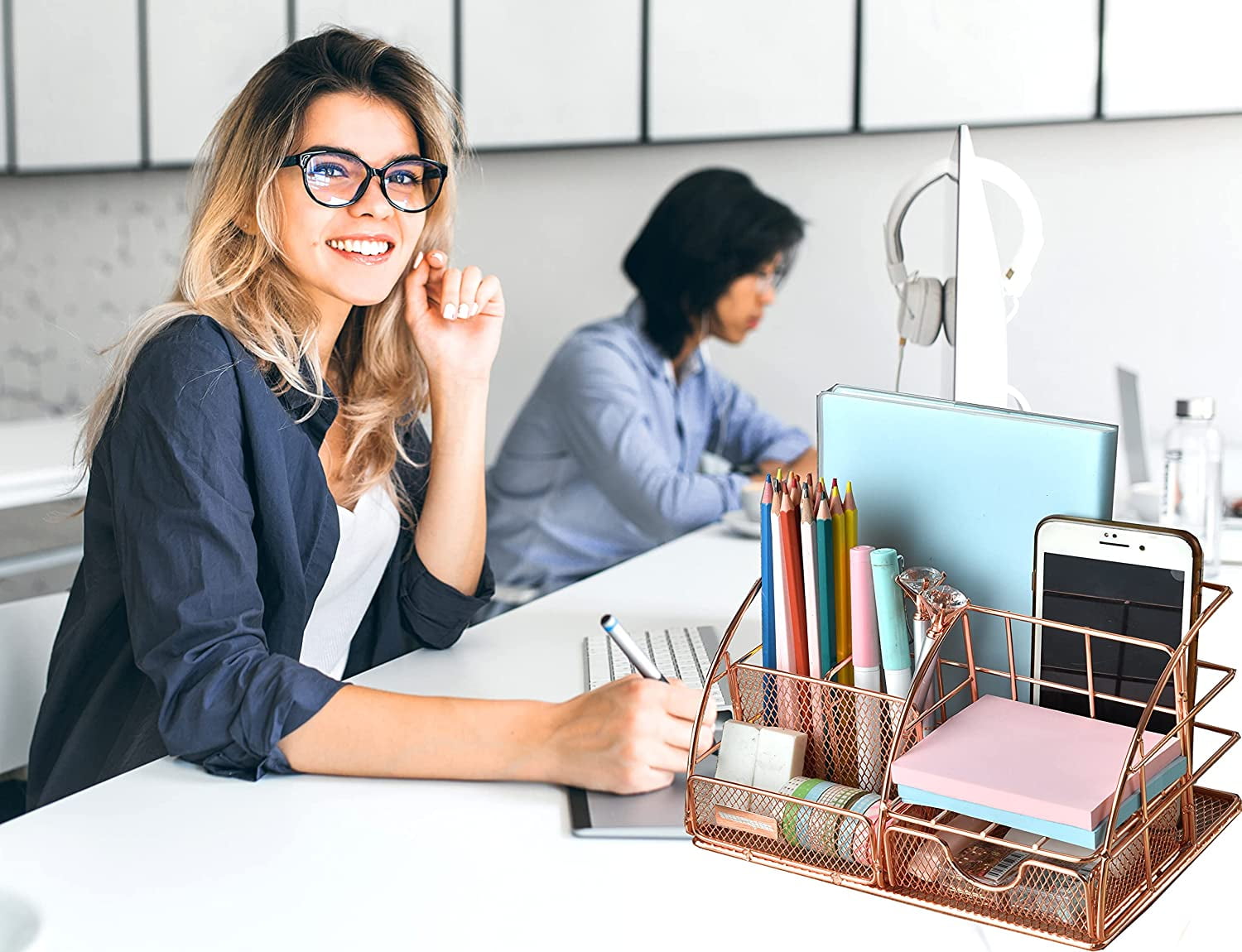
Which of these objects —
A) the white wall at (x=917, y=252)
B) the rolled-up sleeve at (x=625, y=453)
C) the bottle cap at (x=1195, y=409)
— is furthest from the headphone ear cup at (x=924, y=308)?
the white wall at (x=917, y=252)

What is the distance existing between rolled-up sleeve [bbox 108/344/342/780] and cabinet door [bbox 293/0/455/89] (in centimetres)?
230

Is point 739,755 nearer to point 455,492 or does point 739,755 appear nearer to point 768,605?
point 768,605

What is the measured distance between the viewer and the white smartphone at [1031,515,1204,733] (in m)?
0.68

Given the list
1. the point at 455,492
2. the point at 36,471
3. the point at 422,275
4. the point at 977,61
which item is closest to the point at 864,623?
the point at 455,492

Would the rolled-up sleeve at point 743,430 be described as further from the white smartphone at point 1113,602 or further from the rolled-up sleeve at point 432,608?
the white smartphone at point 1113,602

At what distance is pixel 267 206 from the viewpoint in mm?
1187

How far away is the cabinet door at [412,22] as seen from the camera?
10.3 ft

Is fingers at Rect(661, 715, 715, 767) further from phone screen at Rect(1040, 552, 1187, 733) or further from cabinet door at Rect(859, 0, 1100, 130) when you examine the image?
cabinet door at Rect(859, 0, 1100, 130)

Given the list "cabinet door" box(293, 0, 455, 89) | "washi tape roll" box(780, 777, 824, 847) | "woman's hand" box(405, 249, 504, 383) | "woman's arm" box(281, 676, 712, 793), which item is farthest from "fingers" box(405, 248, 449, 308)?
"cabinet door" box(293, 0, 455, 89)

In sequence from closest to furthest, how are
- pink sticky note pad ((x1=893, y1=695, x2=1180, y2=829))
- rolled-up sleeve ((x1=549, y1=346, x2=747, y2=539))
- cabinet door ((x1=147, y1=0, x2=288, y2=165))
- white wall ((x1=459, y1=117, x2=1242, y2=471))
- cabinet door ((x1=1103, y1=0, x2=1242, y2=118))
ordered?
pink sticky note pad ((x1=893, y1=695, x2=1180, y2=829)) < rolled-up sleeve ((x1=549, y1=346, x2=747, y2=539)) < cabinet door ((x1=1103, y1=0, x2=1242, y2=118)) < white wall ((x1=459, y1=117, x2=1242, y2=471)) < cabinet door ((x1=147, y1=0, x2=288, y2=165))

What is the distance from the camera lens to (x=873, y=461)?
83cm

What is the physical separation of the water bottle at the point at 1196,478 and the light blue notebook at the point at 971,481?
0.89 metres

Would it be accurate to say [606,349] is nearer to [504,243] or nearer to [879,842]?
[504,243]

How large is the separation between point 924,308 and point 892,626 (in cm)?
60
